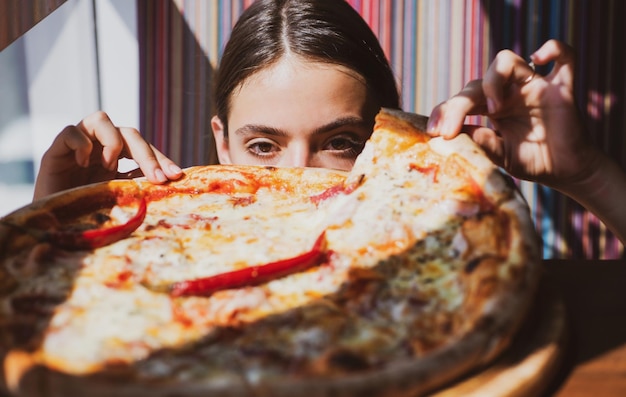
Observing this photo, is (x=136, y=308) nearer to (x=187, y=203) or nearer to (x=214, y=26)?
(x=187, y=203)

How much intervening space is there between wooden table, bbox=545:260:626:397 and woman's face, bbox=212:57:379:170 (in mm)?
694

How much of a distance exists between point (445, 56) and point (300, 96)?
7.38 feet

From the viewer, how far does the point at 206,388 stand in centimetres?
52

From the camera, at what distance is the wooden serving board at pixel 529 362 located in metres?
0.57

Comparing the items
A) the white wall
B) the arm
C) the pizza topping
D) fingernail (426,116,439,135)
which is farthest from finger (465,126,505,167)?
the white wall

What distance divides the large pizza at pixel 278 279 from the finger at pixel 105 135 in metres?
0.24

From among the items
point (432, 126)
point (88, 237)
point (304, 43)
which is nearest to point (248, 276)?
point (88, 237)

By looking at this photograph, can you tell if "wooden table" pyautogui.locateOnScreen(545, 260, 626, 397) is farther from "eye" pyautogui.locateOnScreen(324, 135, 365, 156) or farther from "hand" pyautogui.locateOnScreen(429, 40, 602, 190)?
"eye" pyautogui.locateOnScreen(324, 135, 365, 156)

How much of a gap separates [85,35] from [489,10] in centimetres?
241

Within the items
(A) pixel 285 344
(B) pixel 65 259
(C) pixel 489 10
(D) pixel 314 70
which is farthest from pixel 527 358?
(C) pixel 489 10

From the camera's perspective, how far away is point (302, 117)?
1.50 m

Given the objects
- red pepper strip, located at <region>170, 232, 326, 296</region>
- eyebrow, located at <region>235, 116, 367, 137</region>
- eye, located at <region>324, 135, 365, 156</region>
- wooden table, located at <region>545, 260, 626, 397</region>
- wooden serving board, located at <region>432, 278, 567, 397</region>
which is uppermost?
eyebrow, located at <region>235, 116, 367, 137</region>

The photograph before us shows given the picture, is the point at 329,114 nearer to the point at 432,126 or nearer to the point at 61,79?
the point at 432,126

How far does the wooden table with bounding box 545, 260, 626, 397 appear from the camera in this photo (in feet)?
2.03
